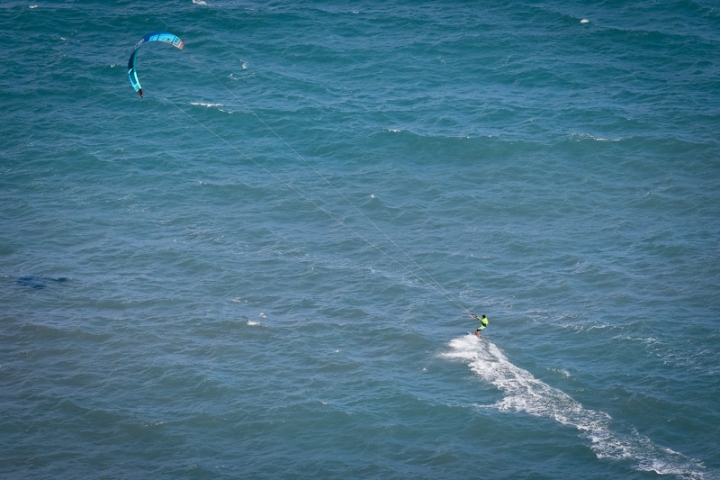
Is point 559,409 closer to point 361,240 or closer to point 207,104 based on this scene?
point 361,240

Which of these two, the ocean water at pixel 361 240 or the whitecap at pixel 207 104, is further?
the whitecap at pixel 207 104

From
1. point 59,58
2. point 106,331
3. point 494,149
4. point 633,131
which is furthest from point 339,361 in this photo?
point 59,58

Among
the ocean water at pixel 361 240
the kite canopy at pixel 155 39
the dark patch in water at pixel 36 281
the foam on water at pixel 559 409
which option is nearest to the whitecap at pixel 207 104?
the ocean water at pixel 361 240

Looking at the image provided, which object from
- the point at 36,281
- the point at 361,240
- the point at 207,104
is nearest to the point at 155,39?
the point at 36,281

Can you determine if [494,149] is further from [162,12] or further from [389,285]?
[162,12]

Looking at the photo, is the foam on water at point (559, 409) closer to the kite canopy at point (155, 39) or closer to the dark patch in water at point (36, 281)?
the kite canopy at point (155, 39)

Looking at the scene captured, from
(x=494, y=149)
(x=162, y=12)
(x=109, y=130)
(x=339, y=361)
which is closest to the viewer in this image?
(x=339, y=361)
